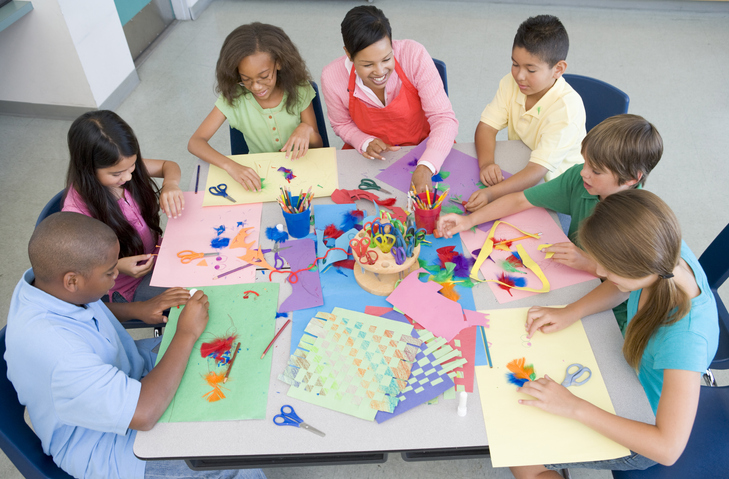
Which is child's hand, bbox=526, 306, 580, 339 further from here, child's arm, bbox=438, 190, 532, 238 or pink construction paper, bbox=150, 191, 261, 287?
pink construction paper, bbox=150, 191, 261, 287

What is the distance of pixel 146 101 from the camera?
3.54 m

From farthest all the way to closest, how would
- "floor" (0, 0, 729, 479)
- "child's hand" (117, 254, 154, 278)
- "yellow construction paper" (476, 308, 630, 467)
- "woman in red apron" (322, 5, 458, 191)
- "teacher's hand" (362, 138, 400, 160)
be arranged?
"floor" (0, 0, 729, 479) → "teacher's hand" (362, 138, 400, 160) → "woman in red apron" (322, 5, 458, 191) → "child's hand" (117, 254, 154, 278) → "yellow construction paper" (476, 308, 630, 467)

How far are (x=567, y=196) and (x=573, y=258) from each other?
260 millimetres

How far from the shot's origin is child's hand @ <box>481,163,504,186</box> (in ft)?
5.59

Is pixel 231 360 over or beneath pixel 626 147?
beneath

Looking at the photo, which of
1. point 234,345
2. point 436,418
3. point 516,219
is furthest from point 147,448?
point 516,219

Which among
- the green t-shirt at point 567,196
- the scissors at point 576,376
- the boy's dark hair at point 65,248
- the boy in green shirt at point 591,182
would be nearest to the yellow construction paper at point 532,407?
the scissors at point 576,376

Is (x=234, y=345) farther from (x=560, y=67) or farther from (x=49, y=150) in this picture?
(x=49, y=150)

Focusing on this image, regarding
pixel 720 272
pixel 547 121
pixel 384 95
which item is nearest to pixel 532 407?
pixel 720 272

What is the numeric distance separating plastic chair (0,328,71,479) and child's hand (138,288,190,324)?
34cm

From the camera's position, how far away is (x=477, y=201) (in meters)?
1.61

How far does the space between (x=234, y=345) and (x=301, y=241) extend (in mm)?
399

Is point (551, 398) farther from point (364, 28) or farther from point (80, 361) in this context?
point (364, 28)

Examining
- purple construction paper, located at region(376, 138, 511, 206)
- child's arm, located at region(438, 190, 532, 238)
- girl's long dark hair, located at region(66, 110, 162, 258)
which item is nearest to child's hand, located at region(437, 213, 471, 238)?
child's arm, located at region(438, 190, 532, 238)
